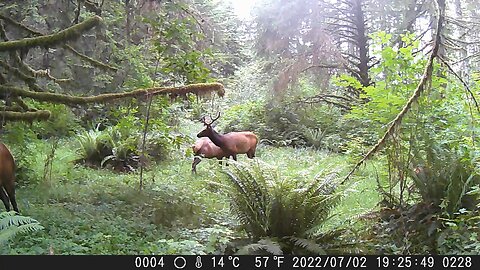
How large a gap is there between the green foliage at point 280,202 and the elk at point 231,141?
7.74 ft

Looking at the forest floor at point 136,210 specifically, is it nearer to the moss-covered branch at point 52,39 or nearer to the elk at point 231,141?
the elk at point 231,141

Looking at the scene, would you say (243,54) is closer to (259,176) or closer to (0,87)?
(0,87)

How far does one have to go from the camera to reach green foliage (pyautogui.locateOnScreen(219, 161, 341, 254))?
290 cm

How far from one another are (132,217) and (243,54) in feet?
26.9

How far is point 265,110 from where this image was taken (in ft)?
29.5

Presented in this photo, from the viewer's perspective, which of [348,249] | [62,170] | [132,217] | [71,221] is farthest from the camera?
[62,170]

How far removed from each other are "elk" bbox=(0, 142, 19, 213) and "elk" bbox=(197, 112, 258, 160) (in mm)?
2118

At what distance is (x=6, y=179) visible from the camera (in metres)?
3.58

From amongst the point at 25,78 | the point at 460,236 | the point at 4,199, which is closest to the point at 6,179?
the point at 4,199

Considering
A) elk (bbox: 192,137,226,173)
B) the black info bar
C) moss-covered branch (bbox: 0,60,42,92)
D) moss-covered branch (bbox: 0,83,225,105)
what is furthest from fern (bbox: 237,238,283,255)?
elk (bbox: 192,137,226,173)

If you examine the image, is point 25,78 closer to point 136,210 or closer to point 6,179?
point 6,179

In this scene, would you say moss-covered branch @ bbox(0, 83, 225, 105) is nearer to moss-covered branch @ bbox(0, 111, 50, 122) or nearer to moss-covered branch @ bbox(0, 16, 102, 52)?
moss-covered branch @ bbox(0, 111, 50, 122)

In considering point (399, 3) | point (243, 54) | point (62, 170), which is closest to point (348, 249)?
point (62, 170)

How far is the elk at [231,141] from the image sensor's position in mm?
5446
